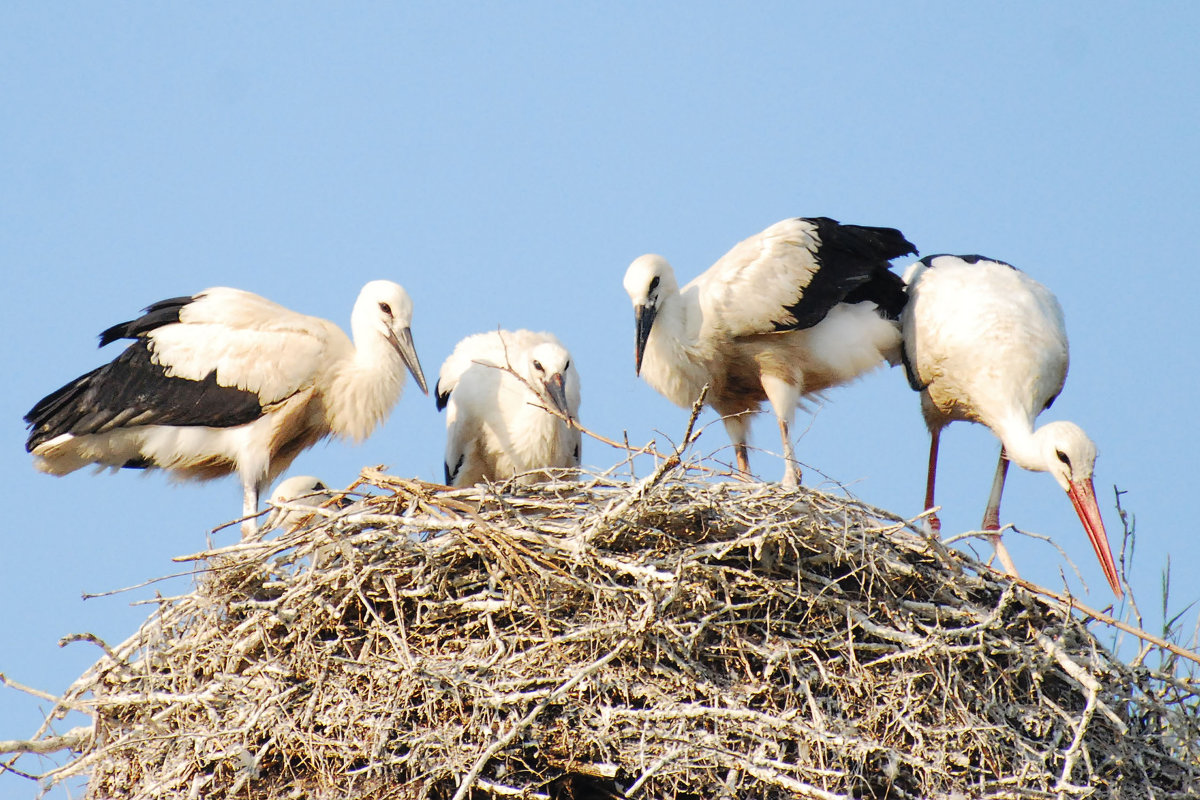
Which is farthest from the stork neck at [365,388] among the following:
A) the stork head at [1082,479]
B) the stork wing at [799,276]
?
the stork head at [1082,479]

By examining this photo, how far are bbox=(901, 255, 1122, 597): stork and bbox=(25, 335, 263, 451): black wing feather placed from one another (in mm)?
2854

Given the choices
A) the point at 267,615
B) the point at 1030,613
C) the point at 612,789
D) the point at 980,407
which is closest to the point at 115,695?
the point at 267,615

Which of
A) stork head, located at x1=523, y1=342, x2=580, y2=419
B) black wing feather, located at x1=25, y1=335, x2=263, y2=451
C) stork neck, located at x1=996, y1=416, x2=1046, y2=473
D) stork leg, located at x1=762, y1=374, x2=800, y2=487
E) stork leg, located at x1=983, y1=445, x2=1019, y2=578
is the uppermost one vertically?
black wing feather, located at x1=25, y1=335, x2=263, y2=451

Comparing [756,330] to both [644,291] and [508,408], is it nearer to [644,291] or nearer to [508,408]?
[644,291]

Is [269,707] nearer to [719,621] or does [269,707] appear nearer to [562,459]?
[719,621]

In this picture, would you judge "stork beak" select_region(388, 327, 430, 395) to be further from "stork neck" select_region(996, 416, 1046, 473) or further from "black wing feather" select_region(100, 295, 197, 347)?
"stork neck" select_region(996, 416, 1046, 473)

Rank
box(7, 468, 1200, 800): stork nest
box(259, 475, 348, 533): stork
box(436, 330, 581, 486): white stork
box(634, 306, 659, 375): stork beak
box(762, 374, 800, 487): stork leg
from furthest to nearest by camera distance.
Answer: box(762, 374, 800, 487): stork leg < box(634, 306, 659, 375): stork beak < box(436, 330, 581, 486): white stork < box(259, 475, 348, 533): stork < box(7, 468, 1200, 800): stork nest

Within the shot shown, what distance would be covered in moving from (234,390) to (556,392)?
1.41 metres

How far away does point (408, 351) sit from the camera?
649cm

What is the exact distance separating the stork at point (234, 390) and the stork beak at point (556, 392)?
27.5 inches

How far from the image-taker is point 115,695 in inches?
181

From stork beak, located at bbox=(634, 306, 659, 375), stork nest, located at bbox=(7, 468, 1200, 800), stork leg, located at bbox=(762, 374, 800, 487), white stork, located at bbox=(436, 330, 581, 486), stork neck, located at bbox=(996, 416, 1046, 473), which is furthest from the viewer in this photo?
stork leg, located at bbox=(762, 374, 800, 487)

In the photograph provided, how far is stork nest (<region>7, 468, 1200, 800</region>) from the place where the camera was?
13.6 feet

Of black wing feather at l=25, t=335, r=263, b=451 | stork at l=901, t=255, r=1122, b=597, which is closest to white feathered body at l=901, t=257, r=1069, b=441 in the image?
stork at l=901, t=255, r=1122, b=597
